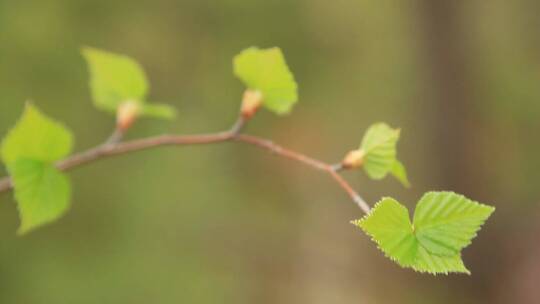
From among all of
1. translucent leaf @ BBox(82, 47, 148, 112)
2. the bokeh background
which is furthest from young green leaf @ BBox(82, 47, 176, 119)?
the bokeh background

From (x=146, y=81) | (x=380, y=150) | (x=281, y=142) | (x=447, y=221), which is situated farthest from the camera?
(x=281, y=142)

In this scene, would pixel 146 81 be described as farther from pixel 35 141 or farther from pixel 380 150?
pixel 380 150

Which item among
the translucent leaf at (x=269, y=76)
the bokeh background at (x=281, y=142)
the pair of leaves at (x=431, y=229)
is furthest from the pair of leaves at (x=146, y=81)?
the bokeh background at (x=281, y=142)

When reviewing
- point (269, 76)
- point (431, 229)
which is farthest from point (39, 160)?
point (431, 229)

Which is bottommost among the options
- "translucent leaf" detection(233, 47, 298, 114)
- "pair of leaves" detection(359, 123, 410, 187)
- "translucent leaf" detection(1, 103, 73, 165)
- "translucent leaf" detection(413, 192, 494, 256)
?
"pair of leaves" detection(359, 123, 410, 187)

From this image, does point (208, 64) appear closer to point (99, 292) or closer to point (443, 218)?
point (99, 292)

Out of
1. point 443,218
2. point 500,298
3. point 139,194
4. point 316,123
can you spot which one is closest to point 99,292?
point 139,194

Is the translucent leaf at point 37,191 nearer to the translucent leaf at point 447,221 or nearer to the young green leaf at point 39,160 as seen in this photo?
the young green leaf at point 39,160

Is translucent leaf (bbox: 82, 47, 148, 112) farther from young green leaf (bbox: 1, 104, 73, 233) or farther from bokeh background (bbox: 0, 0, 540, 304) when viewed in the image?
bokeh background (bbox: 0, 0, 540, 304)
